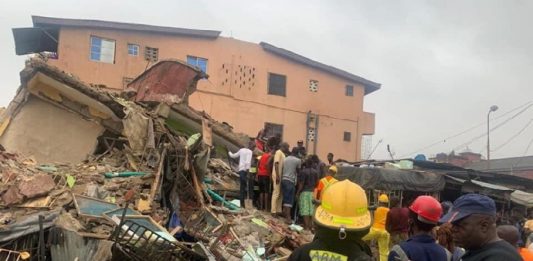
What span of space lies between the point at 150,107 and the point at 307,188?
5084mm

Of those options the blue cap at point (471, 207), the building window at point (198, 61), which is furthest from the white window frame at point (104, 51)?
the blue cap at point (471, 207)

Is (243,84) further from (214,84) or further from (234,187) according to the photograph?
(234,187)

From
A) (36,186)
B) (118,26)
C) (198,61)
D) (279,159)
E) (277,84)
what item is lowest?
(36,186)

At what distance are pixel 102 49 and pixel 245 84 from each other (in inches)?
289

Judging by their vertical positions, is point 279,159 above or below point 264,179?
above

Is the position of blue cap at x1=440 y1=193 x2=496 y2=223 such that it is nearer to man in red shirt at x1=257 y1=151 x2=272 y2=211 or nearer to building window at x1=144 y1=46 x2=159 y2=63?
man in red shirt at x1=257 y1=151 x2=272 y2=211

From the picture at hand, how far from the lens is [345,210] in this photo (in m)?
2.16

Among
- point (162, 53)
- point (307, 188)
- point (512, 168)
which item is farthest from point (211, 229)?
point (512, 168)

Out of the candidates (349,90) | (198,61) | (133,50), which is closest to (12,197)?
(133,50)

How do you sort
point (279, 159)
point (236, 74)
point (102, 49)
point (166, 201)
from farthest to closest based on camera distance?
1. point (236, 74)
2. point (102, 49)
3. point (279, 159)
4. point (166, 201)

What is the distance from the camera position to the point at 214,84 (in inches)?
1012

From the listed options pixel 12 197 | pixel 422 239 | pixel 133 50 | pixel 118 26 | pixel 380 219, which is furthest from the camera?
pixel 133 50

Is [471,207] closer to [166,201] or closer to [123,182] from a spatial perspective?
[166,201]

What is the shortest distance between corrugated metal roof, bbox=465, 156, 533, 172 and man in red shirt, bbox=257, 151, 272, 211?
26.3 metres
